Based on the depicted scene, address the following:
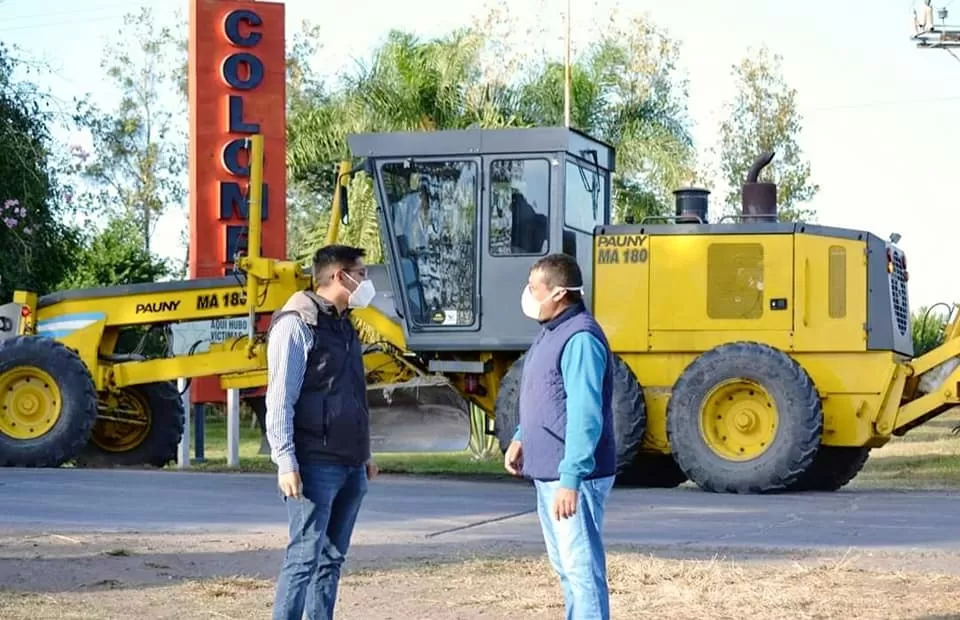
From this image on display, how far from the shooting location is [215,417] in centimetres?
5644

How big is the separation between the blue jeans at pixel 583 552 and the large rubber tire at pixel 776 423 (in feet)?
33.6

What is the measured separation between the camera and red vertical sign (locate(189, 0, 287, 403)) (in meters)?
28.3

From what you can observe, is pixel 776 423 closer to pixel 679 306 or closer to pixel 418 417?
pixel 679 306

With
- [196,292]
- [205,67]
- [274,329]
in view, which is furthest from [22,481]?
[205,67]

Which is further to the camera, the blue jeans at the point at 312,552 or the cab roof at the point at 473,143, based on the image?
the cab roof at the point at 473,143

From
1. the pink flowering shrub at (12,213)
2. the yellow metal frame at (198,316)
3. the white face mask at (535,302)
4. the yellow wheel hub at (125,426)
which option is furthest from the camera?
the pink flowering shrub at (12,213)

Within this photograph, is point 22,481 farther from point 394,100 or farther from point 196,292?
point 394,100

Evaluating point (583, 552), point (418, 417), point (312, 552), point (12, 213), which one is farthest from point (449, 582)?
point (12, 213)

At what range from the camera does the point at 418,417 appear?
2086 cm

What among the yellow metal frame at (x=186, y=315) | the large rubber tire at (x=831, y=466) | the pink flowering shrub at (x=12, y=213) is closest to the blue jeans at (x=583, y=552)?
the large rubber tire at (x=831, y=466)

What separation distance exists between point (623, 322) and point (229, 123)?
11.8 meters

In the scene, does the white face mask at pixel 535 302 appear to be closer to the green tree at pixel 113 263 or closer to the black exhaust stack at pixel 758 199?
the black exhaust stack at pixel 758 199

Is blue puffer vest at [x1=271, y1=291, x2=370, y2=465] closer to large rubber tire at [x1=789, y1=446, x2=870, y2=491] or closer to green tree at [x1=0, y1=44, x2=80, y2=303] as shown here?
large rubber tire at [x1=789, y1=446, x2=870, y2=491]

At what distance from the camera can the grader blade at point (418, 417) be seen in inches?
809
